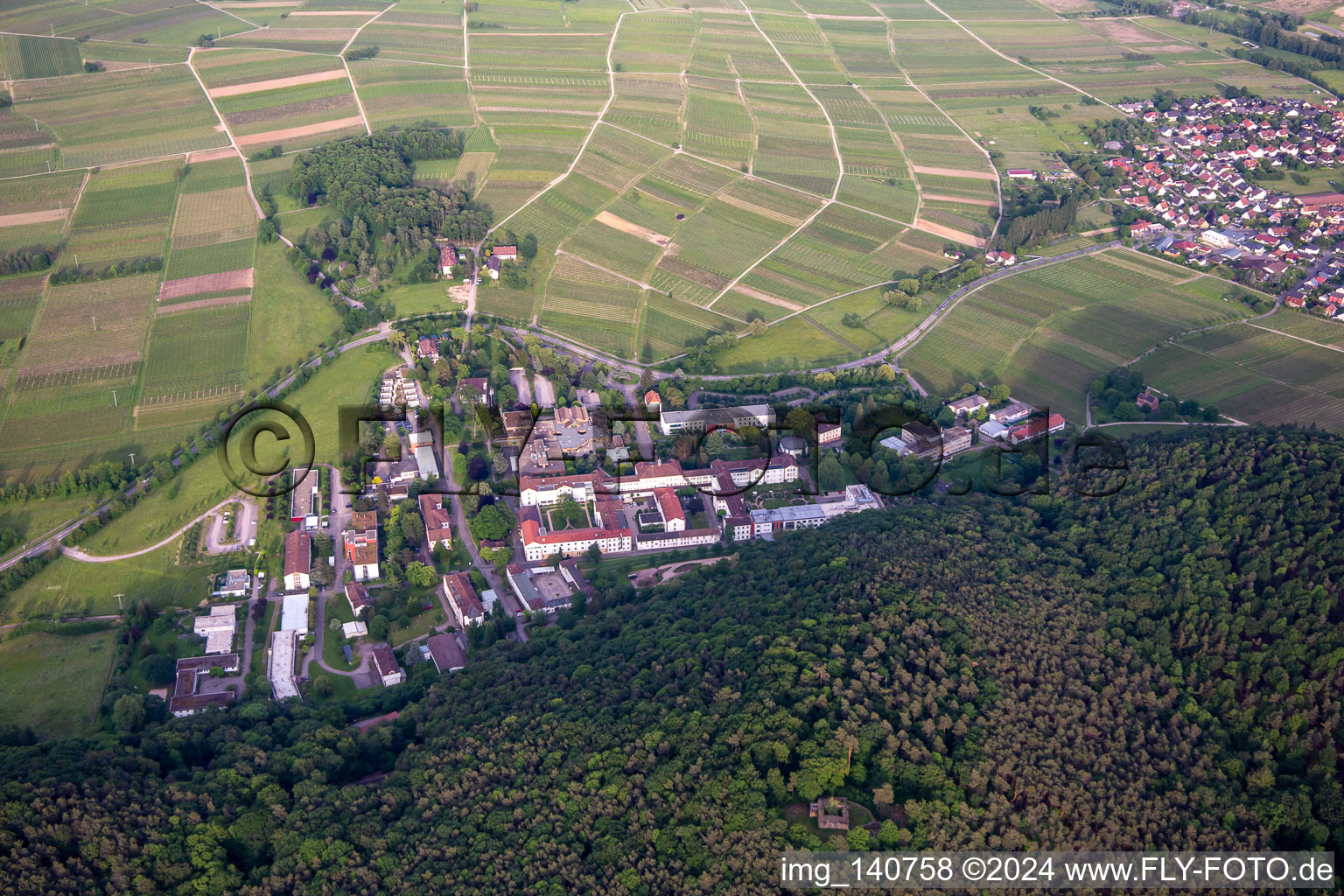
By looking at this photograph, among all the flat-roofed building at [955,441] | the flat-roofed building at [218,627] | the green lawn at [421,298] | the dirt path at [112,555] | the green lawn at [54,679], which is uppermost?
the green lawn at [421,298]

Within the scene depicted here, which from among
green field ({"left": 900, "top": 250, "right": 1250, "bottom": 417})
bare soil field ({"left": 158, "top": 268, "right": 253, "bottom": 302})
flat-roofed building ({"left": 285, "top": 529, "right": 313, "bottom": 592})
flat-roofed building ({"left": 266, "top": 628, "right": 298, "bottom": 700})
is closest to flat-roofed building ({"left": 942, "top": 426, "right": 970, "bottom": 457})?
green field ({"left": 900, "top": 250, "right": 1250, "bottom": 417})

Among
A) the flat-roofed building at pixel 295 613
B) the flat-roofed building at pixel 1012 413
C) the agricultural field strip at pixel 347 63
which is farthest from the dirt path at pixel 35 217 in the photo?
the flat-roofed building at pixel 1012 413

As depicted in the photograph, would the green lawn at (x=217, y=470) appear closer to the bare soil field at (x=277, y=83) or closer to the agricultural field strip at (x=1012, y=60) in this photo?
the bare soil field at (x=277, y=83)

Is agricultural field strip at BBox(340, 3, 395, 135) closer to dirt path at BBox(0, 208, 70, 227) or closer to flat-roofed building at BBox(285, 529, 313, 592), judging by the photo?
dirt path at BBox(0, 208, 70, 227)

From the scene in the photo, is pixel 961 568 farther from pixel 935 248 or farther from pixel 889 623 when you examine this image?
pixel 935 248

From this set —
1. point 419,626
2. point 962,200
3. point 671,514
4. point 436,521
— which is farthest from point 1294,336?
point 419,626

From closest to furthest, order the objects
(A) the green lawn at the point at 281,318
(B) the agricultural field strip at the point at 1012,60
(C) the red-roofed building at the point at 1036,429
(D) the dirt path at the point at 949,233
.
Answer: (C) the red-roofed building at the point at 1036,429, (A) the green lawn at the point at 281,318, (D) the dirt path at the point at 949,233, (B) the agricultural field strip at the point at 1012,60

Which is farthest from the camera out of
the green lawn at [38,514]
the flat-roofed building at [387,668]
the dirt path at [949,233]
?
the dirt path at [949,233]

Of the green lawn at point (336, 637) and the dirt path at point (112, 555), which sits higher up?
the dirt path at point (112, 555)
